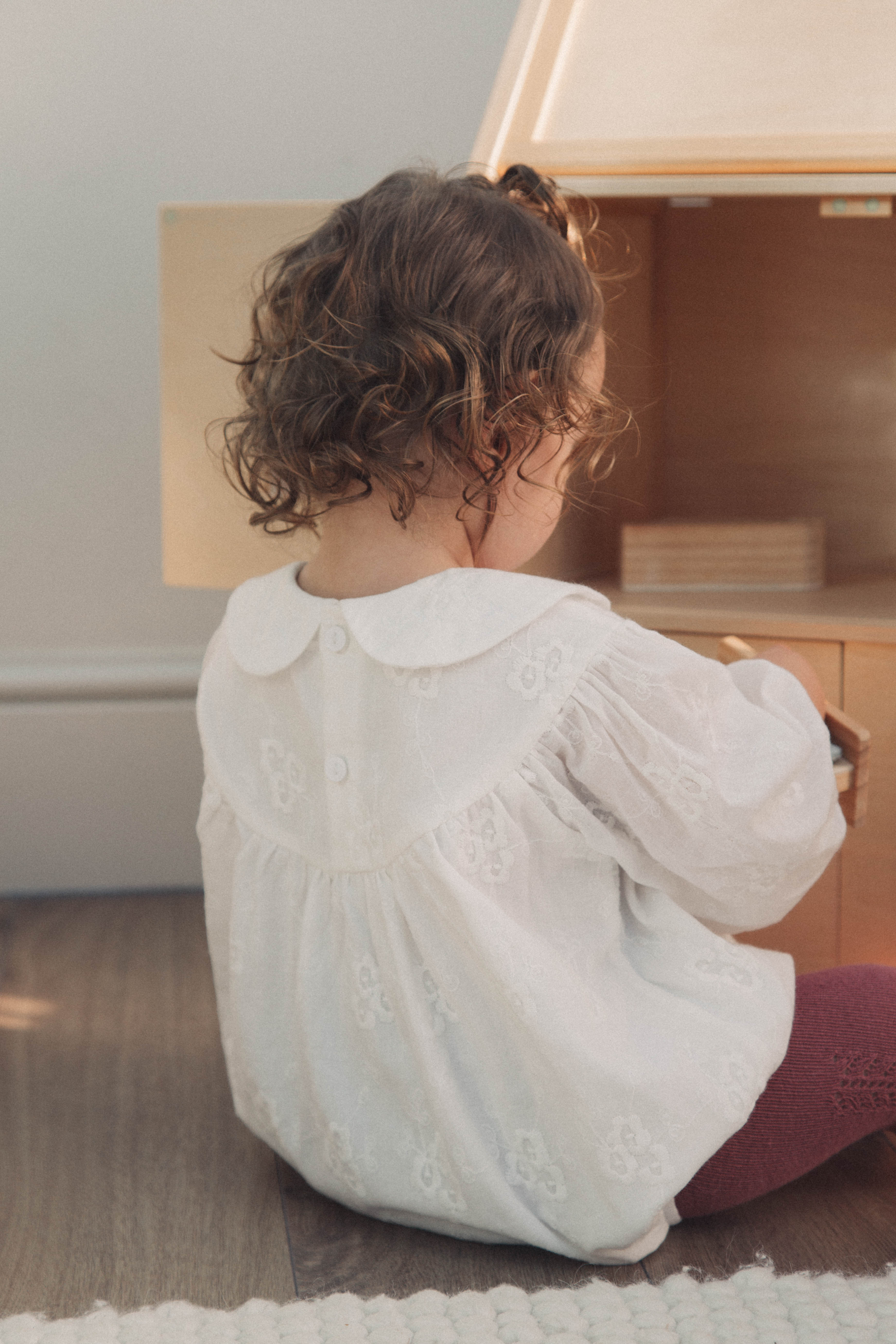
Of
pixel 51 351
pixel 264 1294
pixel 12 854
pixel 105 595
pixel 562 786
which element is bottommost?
pixel 264 1294

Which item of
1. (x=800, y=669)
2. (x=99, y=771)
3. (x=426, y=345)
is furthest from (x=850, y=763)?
(x=99, y=771)

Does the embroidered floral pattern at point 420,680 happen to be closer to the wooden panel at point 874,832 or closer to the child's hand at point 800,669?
the child's hand at point 800,669

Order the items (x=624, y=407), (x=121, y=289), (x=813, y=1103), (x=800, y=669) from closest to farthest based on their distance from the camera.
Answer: (x=813, y=1103)
(x=800, y=669)
(x=624, y=407)
(x=121, y=289)

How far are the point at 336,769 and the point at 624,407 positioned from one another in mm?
576

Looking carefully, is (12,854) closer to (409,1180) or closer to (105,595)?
(105,595)

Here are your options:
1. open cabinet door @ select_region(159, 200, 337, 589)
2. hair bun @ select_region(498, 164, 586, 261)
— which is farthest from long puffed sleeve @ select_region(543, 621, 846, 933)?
open cabinet door @ select_region(159, 200, 337, 589)

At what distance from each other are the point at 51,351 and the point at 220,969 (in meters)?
0.90

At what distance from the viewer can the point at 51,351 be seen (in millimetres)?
1533

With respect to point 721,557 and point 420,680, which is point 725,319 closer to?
point 721,557

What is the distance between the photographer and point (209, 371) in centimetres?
114

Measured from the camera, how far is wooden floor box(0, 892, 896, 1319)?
2.65ft

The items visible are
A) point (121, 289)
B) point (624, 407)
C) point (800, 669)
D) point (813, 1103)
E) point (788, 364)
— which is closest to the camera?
point (813, 1103)

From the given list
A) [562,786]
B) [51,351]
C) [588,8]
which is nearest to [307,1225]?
[562,786]

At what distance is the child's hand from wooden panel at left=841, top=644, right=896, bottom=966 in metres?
0.06
